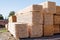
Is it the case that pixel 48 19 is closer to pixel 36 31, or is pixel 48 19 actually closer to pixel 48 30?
pixel 48 30

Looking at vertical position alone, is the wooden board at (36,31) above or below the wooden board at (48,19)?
below

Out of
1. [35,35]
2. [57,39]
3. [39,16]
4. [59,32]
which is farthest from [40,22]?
[59,32]

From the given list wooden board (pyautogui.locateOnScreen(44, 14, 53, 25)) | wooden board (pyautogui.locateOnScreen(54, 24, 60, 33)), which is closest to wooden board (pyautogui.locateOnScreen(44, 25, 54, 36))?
wooden board (pyautogui.locateOnScreen(44, 14, 53, 25))

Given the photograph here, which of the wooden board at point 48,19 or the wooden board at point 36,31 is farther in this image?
the wooden board at point 48,19

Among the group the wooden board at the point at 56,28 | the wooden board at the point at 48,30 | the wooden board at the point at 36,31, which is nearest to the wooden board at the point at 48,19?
the wooden board at the point at 48,30

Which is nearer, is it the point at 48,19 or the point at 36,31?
the point at 36,31

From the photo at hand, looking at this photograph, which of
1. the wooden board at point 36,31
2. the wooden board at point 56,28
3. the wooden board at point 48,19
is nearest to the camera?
the wooden board at point 36,31

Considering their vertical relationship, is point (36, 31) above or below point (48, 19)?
below

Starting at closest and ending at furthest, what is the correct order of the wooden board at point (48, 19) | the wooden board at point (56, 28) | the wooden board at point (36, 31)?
the wooden board at point (36, 31)
the wooden board at point (48, 19)
the wooden board at point (56, 28)

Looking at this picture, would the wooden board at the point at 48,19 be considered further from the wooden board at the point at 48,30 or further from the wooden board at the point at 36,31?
the wooden board at the point at 36,31

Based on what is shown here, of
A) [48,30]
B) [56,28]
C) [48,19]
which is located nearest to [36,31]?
[48,30]

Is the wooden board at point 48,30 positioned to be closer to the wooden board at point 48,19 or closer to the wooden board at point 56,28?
the wooden board at point 48,19

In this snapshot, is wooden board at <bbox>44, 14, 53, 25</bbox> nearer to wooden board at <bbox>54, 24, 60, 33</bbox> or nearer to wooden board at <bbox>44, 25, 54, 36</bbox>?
wooden board at <bbox>44, 25, 54, 36</bbox>

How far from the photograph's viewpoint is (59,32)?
4.12m
